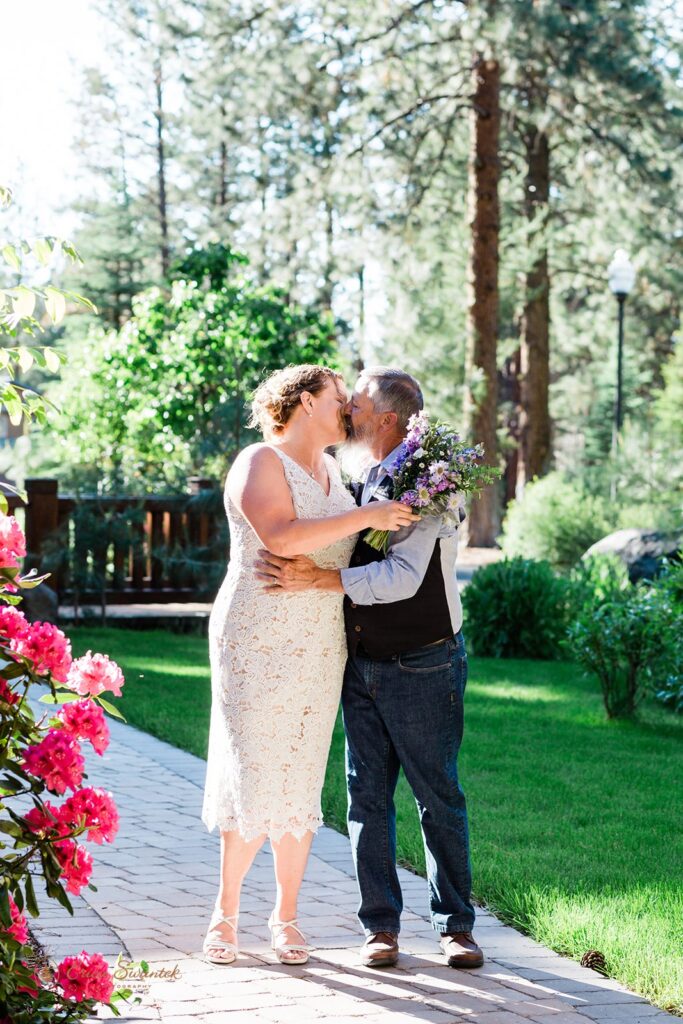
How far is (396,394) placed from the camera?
13.1 ft

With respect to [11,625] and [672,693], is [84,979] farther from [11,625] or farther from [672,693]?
[672,693]

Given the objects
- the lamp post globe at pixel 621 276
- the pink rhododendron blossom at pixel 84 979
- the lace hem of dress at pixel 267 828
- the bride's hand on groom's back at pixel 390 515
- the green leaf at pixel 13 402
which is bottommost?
the pink rhododendron blossom at pixel 84 979

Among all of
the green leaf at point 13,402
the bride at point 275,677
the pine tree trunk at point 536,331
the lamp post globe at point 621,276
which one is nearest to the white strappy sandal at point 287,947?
the bride at point 275,677

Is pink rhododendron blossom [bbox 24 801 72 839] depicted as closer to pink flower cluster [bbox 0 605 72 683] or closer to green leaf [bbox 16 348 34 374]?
pink flower cluster [bbox 0 605 72 683]

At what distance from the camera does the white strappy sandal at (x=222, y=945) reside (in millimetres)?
3963

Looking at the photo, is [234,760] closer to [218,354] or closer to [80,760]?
[80,760]

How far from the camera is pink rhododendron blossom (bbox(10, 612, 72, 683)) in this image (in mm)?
2768

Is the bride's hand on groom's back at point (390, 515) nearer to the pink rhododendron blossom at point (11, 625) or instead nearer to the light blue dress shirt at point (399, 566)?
the light blue dress shirt at point (399, 566)

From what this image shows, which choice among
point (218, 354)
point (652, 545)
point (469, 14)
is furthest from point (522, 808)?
point (469, 14)

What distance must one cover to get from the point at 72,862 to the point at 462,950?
1.66 meters

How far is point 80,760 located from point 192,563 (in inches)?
388

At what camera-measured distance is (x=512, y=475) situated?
3969cm

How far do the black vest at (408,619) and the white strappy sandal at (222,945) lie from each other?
0.92m

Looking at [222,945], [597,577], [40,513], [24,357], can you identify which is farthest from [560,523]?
[24,357]
